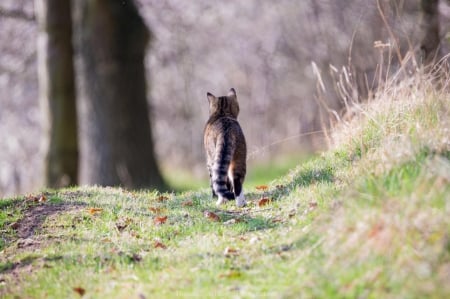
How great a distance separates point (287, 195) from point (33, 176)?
59.3ft

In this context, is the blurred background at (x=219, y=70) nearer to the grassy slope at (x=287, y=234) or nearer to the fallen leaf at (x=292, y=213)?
the grassy slope at (x=287, y=234)

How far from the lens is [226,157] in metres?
8.25

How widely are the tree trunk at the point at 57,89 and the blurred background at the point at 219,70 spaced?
0.31m

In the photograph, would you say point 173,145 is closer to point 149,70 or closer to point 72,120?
point 149,70

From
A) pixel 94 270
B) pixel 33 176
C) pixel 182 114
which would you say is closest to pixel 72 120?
pixel 182 114

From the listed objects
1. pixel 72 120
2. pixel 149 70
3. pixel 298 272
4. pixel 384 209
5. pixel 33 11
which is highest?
pixel 33 11

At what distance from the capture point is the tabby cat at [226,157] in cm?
821

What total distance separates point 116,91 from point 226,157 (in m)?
7.17

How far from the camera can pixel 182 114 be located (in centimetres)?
2252

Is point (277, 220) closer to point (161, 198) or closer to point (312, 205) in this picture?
point (312, 205)

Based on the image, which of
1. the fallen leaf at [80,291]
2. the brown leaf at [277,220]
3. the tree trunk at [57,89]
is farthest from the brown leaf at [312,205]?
the tree trunk at [57,89]

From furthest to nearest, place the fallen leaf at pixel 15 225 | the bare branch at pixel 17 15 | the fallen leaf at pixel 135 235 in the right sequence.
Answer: the bare branch at pixel 17 15 → the fallen leaf at pixel 15 225 → the fallen leaf at pixel 135 235

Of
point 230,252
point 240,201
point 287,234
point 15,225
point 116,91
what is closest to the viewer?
point 230,252

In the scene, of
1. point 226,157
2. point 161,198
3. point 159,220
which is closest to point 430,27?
point 226,157
